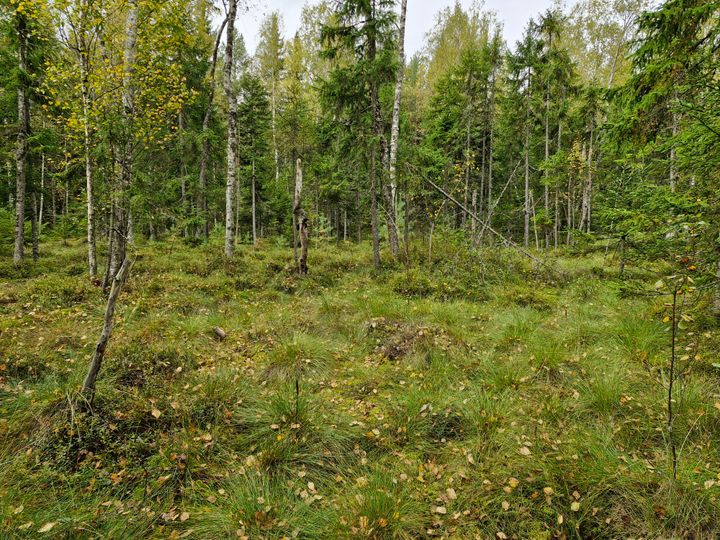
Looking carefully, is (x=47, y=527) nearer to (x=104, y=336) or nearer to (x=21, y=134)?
(x=104, y=336)

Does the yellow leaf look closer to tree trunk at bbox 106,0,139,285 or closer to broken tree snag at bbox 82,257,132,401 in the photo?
broken tree snag at bbox 82,257,132,401

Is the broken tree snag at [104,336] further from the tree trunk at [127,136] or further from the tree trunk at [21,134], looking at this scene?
the tree trunk at [21,134]

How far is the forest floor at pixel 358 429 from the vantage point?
2793mm

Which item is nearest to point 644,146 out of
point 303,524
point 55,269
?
point 303,524

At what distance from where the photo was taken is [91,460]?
3.37 m

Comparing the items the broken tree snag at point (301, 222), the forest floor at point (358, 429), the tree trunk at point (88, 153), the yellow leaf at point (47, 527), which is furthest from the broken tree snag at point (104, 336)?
the broken tree snag at point (301, 222)

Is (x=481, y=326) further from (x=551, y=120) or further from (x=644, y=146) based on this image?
(x=551, y=120)

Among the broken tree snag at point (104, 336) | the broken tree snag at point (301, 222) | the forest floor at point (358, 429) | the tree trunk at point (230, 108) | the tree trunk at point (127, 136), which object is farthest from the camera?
the tree trunk at point (230, 108)

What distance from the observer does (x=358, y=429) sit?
404 centimetres

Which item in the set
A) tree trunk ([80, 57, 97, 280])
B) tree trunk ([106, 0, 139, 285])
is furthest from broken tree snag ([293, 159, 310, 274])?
tree trunk ([80, 57, 97, 280])

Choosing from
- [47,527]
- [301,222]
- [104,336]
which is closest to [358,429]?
[47,527]

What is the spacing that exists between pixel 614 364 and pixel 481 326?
8.24 ft

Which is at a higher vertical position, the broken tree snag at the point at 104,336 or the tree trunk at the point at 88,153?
the tree trunk at the point at 88,153

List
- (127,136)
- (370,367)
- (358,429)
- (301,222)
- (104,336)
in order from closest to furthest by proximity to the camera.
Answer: (104,336)
(358,429)
(370,367)
(127,136)
(301,222)
